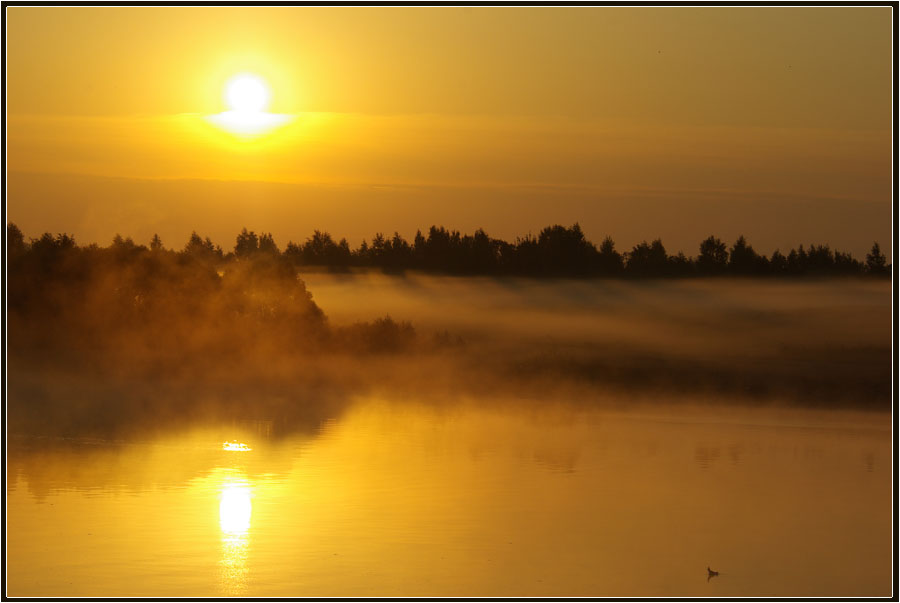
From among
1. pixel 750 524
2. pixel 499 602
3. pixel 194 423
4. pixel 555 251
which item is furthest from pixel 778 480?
pixel 555 251

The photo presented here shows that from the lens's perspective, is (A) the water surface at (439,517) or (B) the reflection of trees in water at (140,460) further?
(B) the reflection of trees in water at (140,460)

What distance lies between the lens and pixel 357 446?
29.5 m

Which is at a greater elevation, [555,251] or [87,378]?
[555,251]

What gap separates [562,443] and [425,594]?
17.3 metres

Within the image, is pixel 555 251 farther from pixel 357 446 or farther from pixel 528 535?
pixel 528 535

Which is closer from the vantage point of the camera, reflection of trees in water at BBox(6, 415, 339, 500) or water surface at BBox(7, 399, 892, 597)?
water surface at BBox(7, 399, 892, 597)

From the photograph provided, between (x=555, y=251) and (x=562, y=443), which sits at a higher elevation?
(x=555, y=251)

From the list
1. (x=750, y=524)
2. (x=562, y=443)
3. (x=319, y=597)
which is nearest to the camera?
(x=319, y=597)

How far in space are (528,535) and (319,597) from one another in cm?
431

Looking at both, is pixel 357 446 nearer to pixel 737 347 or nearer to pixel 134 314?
pixel 134 314

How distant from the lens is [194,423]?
119 ft

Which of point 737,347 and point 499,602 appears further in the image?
point 737,347

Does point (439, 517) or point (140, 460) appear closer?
point (439, 517)

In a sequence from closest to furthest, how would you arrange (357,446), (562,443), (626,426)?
(357,446), (562,443), (626,426)
